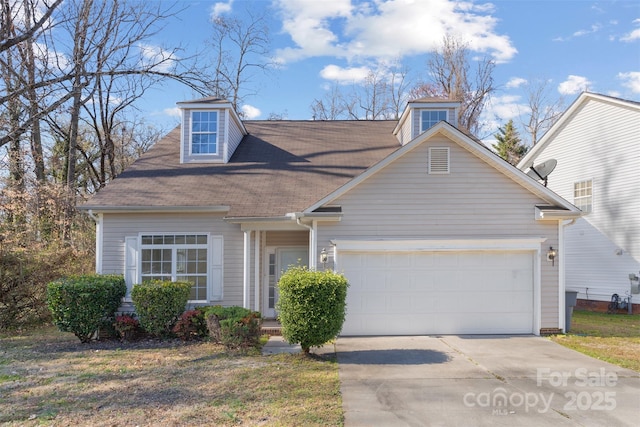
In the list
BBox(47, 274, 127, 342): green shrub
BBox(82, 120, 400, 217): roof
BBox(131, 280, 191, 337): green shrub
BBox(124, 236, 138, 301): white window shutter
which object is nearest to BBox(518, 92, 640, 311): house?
BBox(82, 120, 400, 217): roof

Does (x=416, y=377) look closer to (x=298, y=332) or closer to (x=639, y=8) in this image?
(x=298, y=332)

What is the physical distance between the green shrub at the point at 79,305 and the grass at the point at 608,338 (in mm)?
9691

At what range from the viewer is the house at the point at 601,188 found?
43.8ft

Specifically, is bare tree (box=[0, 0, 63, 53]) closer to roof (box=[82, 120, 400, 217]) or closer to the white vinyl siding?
roof (box=[82, 120, 400, 217])

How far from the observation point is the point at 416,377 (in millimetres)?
6438

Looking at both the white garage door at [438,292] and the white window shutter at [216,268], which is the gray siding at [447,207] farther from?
the white window shutter at [216,268]

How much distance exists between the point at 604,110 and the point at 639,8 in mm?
3694

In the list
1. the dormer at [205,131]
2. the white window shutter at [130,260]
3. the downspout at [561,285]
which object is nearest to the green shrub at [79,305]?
the white window shutter at [130,260]

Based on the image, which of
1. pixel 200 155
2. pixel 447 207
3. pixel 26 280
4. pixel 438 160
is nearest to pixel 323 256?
pixel 447 207

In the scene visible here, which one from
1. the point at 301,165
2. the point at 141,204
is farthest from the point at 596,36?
the point at 141,204

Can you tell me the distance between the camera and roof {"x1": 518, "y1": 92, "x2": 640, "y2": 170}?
44.4 ft

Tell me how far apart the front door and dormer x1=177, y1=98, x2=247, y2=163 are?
3.50 meters

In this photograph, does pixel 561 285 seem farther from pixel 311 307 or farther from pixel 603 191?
pixel 603 191

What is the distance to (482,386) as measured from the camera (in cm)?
600
